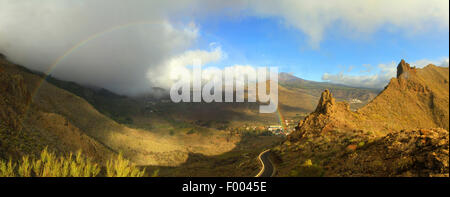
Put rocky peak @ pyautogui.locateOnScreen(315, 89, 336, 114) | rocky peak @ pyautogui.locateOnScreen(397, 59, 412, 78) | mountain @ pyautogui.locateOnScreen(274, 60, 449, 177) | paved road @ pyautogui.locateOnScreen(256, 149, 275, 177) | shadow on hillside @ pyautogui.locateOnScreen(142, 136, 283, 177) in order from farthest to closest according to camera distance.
Result: rocky peak @ pyautogui.locateOnScreen(397, 59, 412, 78) → rocky peak @ pyautogui.locateOnScreen(315, 89, 336, 114) → shadow on hillside @ pyautogui.locateOnScreen(142, 136, 283, 177) → paved road @ pyautogui.locateOnScreen(256, 149, 275, 177) → mountain @ pyautogui.locateOnScreen(274, 60, 449, 177)

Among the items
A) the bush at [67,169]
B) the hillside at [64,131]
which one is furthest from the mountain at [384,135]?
the hillside at [64,131]

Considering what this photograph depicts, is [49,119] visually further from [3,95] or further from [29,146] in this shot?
[29,146]

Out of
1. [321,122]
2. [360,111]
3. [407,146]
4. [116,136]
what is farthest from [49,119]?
[360,111]

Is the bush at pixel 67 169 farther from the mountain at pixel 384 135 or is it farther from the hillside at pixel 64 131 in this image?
the hillside at pixel 64 131

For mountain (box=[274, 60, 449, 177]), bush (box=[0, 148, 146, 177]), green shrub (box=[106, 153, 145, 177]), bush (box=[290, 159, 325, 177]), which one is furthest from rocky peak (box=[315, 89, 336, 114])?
green shrub (box=[106, 153, 145, 177])

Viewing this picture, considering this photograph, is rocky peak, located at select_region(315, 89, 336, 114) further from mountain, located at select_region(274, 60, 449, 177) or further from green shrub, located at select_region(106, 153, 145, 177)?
green shrub, located at select_region(106, 153, 145, 177)

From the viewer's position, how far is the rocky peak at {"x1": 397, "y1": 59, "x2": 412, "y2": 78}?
52.2 metres

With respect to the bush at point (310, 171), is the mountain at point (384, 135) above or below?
above

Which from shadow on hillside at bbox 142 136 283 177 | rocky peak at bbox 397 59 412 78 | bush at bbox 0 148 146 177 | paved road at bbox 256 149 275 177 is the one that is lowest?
shadow on hillside at bbox 142 136 283 177

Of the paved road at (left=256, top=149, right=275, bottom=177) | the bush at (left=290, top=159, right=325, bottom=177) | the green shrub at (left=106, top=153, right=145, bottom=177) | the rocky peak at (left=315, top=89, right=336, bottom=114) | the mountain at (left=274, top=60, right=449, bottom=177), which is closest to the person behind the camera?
the green shrub at (left=106, top=153, right=145, bottom=177)

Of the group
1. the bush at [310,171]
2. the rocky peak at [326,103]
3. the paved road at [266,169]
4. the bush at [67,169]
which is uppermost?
the rocky peak at [326,103]

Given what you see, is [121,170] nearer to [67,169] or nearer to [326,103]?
[67,169]

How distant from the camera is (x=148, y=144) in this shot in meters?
→ 99.4

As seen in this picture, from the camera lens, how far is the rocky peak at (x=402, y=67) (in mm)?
52188
